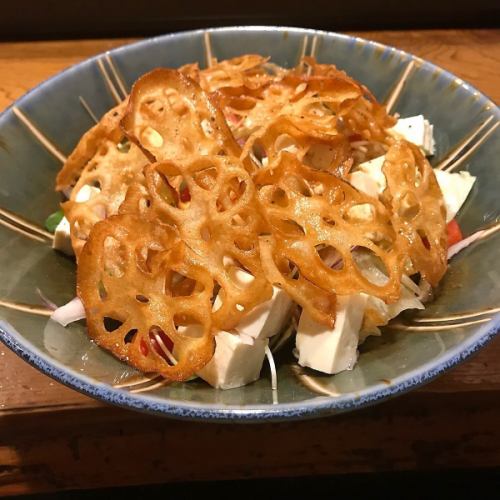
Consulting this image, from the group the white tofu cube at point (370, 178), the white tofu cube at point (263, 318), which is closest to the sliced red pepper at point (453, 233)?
the white tofu cube at point (370, 178)

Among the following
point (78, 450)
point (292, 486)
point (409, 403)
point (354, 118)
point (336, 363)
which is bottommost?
point (292, 486)

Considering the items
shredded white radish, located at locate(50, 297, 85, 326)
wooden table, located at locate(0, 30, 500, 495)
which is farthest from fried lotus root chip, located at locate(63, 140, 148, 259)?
wooden table, located at locate(0, 30, 500, 495)

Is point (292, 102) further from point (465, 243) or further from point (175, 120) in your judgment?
point (465, 243)

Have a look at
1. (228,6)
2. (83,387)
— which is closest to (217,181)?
(83,387)

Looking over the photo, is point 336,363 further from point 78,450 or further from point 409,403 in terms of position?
point 78,450

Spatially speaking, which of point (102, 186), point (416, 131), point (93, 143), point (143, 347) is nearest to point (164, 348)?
point (143, 347)

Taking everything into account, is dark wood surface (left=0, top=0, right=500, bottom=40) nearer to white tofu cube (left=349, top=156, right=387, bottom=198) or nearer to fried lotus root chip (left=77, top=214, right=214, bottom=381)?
white tofu cube (left=349, top=156, right=387, bottom=198)

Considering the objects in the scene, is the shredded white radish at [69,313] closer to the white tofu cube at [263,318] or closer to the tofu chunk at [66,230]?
the tofu chunk at [66,230]
